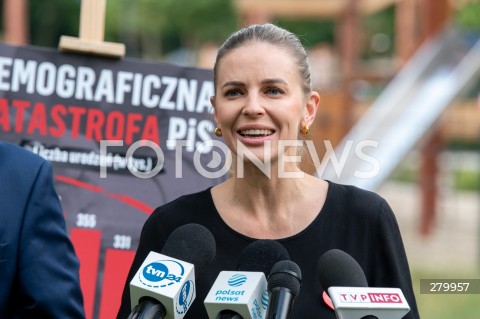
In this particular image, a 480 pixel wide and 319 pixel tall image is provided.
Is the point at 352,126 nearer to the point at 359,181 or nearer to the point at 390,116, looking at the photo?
the point at 390,116

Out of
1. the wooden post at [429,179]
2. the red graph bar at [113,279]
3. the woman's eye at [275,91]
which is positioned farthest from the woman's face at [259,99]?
the wooden post at [429,179]

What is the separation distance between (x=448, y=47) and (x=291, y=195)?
41.2ft

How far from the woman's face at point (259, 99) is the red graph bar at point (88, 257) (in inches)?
46.8

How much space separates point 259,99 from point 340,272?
0.65 metres

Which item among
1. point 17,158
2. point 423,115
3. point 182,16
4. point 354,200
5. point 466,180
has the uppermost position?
point 17,158

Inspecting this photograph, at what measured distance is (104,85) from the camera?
409cm

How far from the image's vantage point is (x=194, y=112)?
4141mm

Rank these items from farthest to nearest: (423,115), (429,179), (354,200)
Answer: (429,179)
(423,115)
(354,200)

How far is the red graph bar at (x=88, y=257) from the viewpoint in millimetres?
3967

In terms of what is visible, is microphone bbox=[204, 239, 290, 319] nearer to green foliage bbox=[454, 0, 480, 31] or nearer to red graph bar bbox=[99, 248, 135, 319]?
red graph bar bbox=[99, 248, 135, 319]

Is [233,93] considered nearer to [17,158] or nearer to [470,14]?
[17,158]

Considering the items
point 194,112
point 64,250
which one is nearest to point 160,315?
point 64,250

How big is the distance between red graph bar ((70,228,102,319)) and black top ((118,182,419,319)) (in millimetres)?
907

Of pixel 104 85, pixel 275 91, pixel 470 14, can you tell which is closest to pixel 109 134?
pixel 104 85
